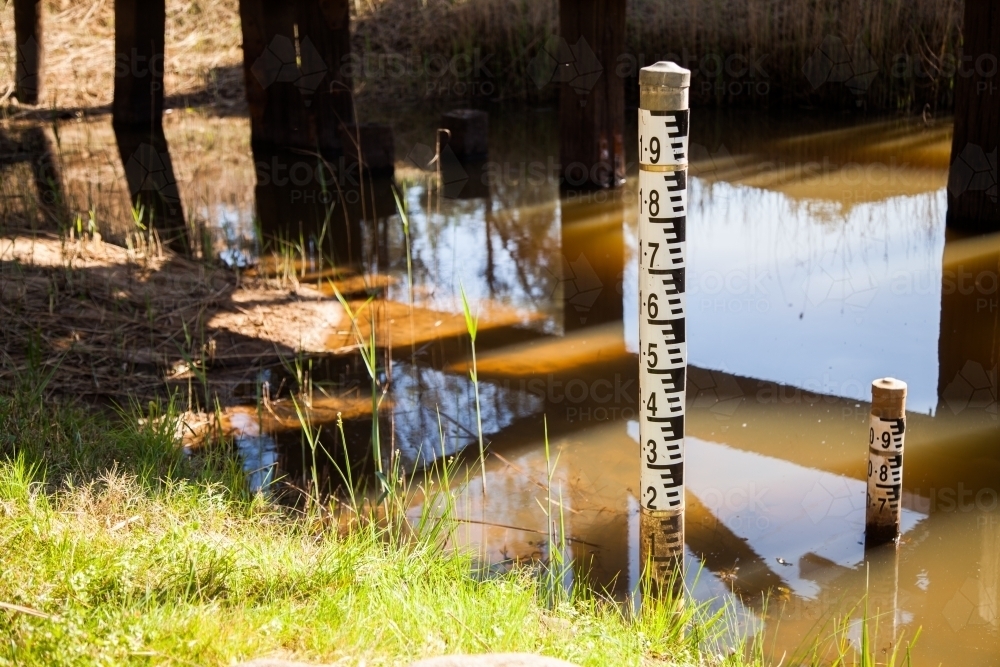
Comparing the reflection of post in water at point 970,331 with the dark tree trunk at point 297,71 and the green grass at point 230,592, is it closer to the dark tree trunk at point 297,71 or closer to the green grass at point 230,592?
the green grass at point 230,592

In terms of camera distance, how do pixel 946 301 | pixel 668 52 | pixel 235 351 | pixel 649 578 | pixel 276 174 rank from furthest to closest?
pixel 668 52 → pixel 276 174 → pixel 946 301 → pixel 235 351 → pixel 649 578

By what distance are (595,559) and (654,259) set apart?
1063 millimetres

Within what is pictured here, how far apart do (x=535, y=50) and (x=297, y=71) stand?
357cm

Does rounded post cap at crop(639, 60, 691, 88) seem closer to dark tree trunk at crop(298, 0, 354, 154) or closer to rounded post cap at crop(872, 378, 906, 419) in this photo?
rounded post cap at crop(872, 378, 906, 419)

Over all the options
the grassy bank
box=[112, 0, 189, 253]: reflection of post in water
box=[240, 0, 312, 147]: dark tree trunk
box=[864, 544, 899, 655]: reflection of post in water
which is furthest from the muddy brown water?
the grassy bank

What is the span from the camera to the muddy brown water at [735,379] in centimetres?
312

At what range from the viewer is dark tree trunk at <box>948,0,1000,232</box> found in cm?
588

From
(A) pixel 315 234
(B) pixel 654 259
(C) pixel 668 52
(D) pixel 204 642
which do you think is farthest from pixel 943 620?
(C) pixel 668 52

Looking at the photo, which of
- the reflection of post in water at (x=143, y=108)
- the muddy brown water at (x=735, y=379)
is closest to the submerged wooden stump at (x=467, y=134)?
the muddy brown water at (x=735, y=379)

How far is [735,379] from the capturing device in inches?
176

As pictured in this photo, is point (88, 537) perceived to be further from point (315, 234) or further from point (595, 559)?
point (315, 234)

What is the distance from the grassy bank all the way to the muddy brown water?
166cm

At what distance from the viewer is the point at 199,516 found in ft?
9.30

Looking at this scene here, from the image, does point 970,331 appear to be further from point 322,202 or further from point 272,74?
point 272,74
